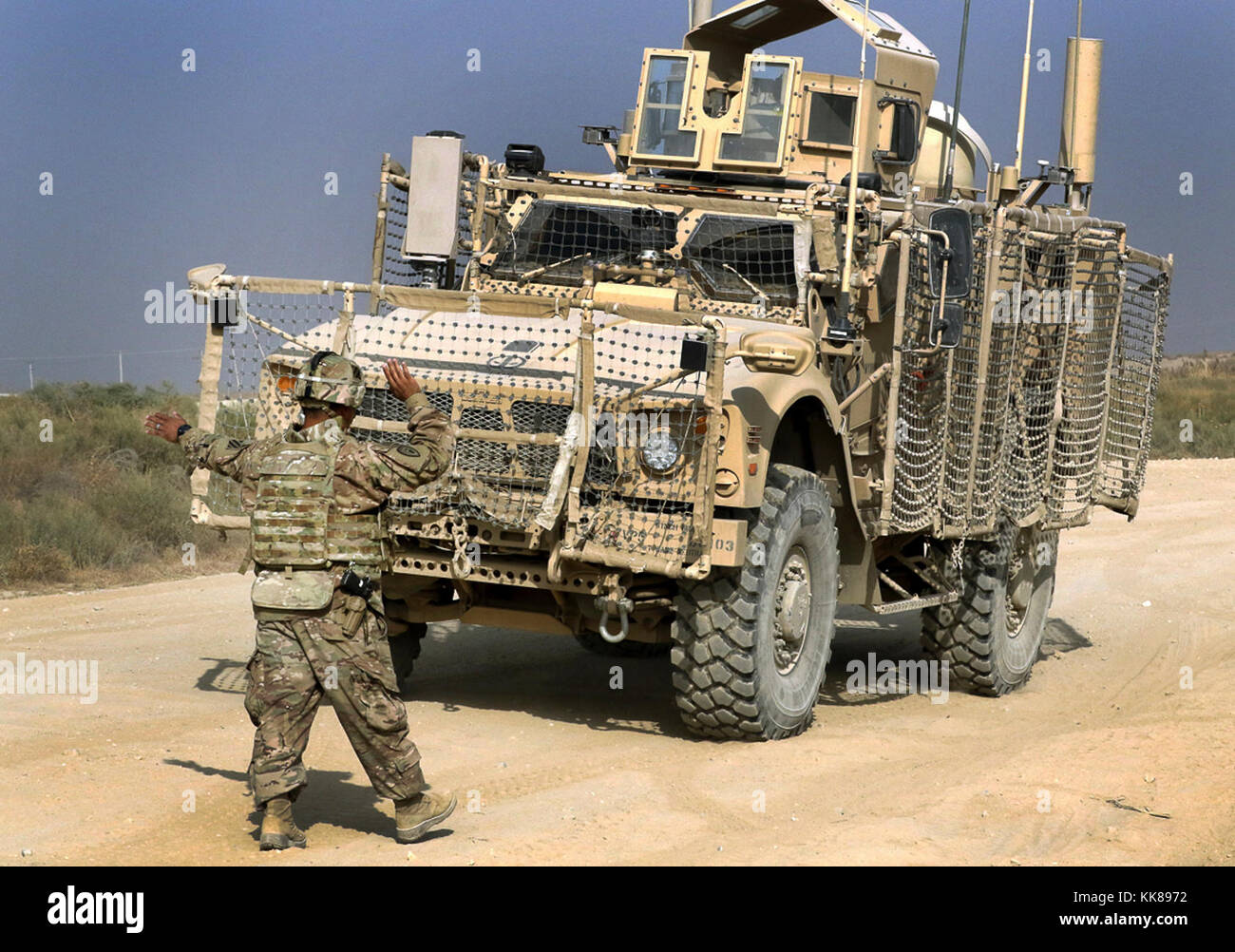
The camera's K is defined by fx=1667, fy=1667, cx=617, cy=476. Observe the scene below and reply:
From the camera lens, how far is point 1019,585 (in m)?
11.1

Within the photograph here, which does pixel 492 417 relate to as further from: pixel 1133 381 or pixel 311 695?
pixel 1133 381

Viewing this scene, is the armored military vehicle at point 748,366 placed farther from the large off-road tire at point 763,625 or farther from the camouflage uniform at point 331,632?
the camouflage uniform at point 331,632

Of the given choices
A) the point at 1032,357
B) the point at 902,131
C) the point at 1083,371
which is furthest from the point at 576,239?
the point at 1083,371

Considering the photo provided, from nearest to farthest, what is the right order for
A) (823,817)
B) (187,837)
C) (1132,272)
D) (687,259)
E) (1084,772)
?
(187,837) < (823,817) < (1084,772) < (687,259) < (1132,272)

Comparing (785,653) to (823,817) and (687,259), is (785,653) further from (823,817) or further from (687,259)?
(687,259)

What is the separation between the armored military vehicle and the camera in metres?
7.43

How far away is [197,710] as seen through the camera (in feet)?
27.5

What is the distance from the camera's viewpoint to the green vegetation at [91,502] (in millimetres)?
13648

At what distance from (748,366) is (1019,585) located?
4.48 metres

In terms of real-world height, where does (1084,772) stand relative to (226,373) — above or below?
below

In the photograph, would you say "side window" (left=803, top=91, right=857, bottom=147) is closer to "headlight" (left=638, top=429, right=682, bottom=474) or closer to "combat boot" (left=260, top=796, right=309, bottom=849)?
"headlight" (left=638, top=429, right=682, bottom=474)

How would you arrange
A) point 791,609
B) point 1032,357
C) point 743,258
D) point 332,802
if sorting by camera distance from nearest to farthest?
1. point 332,802
2. point 791,609
3. point 743,258
4. point 1032,357

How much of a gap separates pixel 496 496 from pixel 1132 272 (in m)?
5.93

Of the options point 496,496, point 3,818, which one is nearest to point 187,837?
point 3,818
